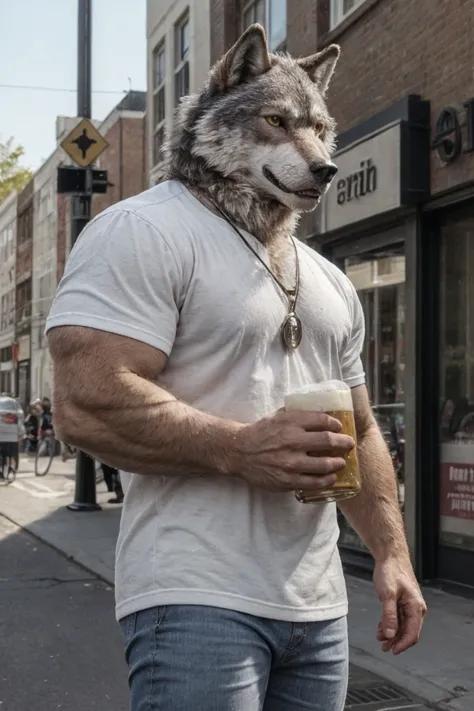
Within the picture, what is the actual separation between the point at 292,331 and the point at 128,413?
395 millimetres

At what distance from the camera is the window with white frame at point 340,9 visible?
979cm

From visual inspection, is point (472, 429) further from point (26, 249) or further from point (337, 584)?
point (26, 249)

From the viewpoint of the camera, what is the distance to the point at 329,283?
221 centimetres

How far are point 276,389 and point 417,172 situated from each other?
6.61 m

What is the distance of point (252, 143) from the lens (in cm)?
201

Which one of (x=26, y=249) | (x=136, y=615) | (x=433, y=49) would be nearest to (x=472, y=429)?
(x=433, y=49)

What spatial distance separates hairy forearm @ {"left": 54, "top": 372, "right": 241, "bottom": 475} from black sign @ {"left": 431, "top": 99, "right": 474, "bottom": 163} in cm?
620

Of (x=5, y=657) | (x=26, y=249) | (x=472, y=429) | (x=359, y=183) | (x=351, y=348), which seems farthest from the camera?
(x=26, y=249)

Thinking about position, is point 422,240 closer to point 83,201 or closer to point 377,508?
point 83,201

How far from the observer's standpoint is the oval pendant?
196 cm

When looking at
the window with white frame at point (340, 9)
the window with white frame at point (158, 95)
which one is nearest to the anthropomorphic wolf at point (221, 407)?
the window with white frame at point (340, 9)

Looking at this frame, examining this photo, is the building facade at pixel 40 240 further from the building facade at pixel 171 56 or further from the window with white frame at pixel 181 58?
the window with white frame at pixel 181 58

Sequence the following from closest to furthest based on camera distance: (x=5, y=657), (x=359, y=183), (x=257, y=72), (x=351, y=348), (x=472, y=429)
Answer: (x=257, y=72) < (x=351, y=348) < (x=5, y=657) < (x=472, y=429) < (x=359, y=183)

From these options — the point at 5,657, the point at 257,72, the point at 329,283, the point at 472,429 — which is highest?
the point at 257,72
